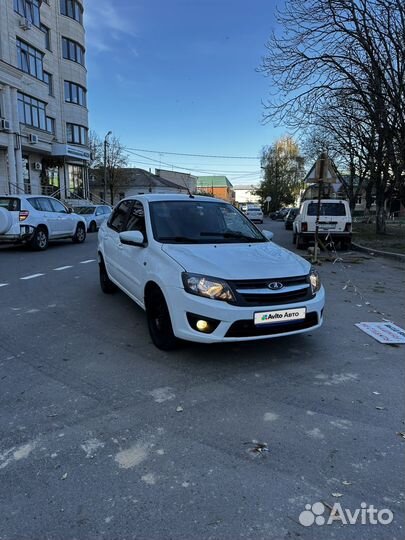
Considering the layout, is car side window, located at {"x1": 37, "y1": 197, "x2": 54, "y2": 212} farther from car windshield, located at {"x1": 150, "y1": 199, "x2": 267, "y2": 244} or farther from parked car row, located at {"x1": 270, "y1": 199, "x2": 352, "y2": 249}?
car windshield, located at {"x1": 150, "y1": 199, "x2": 267, "y2": 244}

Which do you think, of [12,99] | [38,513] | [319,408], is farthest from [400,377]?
[12,99]

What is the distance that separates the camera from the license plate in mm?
3779

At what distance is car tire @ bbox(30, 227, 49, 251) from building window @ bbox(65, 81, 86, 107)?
2402 cm

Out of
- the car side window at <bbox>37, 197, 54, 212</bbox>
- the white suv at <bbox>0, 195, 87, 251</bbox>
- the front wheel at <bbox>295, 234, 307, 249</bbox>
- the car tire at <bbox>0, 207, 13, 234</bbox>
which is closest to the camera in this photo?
the car tire at <bbox>0, 207, 13, 234</bbox>

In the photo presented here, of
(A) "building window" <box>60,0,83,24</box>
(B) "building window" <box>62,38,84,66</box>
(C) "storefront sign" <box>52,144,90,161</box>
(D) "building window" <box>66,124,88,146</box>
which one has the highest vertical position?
(A) "building window" <box>60,0,83,24</box>

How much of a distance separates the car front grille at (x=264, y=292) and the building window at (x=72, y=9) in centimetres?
3668

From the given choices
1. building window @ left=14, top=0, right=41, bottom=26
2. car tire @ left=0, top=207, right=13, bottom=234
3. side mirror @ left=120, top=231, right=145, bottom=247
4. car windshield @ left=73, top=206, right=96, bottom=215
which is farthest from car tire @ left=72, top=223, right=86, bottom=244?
building window @ left=14, top=0, right=41, bottom=26

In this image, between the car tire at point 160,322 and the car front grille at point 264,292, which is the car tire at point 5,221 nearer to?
the car tire at point 160,322

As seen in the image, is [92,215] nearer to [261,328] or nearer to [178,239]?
[178,239]

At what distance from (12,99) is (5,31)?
4.10m

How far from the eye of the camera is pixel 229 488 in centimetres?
237

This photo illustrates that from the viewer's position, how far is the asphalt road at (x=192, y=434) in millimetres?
2160

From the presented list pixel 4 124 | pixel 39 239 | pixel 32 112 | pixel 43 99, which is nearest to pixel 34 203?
pixel 39 239

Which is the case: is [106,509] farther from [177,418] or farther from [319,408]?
[319,408]
